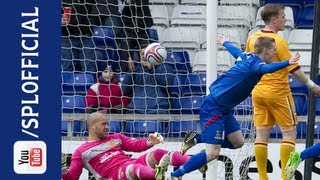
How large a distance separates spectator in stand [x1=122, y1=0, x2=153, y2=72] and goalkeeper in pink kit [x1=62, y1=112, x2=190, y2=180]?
4.06 ft

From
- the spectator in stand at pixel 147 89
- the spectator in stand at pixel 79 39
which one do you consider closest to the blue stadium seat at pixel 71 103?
the spectator in stand at pixel 79 39

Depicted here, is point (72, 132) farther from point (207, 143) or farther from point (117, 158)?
point (207, 143)

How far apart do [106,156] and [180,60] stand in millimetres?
1713

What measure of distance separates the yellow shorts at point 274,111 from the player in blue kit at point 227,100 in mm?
325

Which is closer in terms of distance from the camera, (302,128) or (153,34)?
(302,128)

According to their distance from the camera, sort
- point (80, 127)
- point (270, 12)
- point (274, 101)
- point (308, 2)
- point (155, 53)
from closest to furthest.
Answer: point (270, 12) < point (274, 101) < point (155, 53) < point (80, 127) < point (308, 2)

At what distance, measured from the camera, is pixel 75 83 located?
30.5 ft

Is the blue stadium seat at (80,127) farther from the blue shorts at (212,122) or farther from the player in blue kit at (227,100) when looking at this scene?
the blue shorts at (212,122)

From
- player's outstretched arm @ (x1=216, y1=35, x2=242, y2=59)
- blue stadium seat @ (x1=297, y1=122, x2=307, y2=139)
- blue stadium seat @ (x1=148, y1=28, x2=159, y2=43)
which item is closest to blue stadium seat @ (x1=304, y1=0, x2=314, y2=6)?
blue stadium seat @ (x1=297, y1=122, x2=307, y2=139)

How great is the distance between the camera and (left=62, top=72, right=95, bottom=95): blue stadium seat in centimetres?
929

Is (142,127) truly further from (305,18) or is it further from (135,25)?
(305,18)

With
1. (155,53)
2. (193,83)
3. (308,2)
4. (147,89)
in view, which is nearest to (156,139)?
→ (155,53)

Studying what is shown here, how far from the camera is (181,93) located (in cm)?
937

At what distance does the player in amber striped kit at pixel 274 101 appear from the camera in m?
8.02
